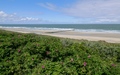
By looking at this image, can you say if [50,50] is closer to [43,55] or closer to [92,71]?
[43,55]

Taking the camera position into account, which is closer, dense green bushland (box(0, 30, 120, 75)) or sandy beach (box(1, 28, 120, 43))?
dense green bushland (box(0, 30, 120, 75))

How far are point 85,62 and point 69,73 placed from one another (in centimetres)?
56

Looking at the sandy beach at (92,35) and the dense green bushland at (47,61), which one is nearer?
the dense green bushland at (47,61)

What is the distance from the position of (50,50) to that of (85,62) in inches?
50.5

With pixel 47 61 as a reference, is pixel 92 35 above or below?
below

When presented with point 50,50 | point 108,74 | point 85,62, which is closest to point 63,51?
point 50,50

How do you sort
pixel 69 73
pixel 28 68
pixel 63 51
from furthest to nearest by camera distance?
pixel 63 51
pixel 28 68
pixel 69 73

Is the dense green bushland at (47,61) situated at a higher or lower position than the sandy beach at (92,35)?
higher

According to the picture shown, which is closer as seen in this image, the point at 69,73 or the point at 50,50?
the point at 69,73

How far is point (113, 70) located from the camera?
3.94 metres

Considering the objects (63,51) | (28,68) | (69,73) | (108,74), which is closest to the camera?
(69,73)

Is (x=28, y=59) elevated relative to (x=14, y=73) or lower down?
elevated

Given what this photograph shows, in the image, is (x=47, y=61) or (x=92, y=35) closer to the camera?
(x=47, y=61)

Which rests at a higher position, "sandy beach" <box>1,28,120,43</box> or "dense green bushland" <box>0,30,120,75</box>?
"dense green bushland" <box>0,30,120,75</box>
